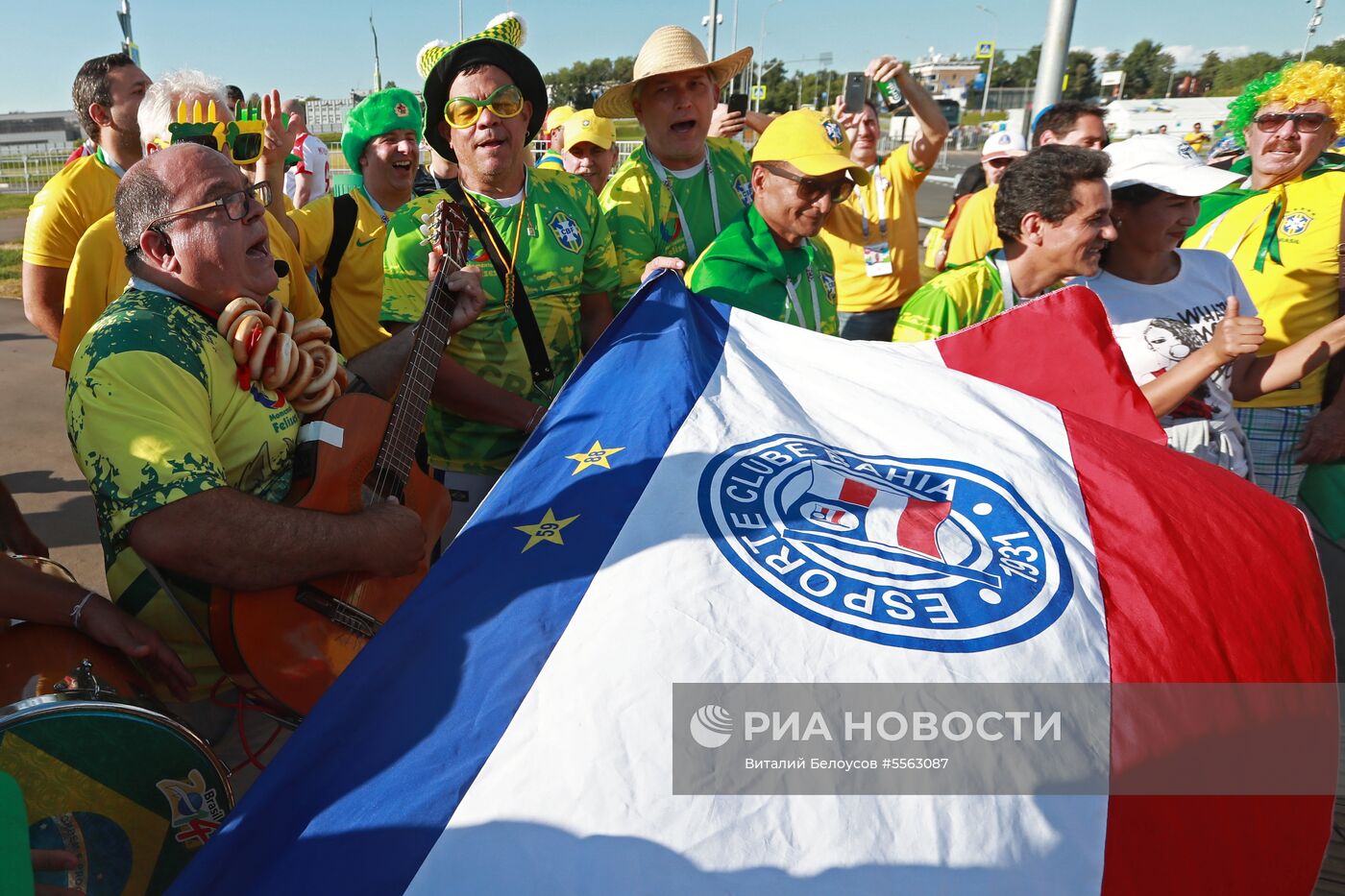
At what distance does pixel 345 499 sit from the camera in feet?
7.25

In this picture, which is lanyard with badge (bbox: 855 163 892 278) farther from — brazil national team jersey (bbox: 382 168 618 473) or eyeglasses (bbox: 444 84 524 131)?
eyeglasses (bbox: 444 84 524 131)

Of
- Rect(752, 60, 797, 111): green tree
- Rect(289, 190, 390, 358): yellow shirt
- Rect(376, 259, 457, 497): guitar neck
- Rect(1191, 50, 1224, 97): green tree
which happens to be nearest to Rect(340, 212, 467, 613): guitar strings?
Rect(376, 259, 457, 497): guitar neck

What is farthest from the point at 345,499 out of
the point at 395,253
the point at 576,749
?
the point at 576,749

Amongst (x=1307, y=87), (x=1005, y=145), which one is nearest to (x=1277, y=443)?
(x=1307, y=87)

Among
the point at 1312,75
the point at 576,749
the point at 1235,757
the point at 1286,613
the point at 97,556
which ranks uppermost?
the point at 1312,75

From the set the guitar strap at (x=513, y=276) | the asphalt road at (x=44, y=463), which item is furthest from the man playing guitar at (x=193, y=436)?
the asphalt road at (x=44, y=463)

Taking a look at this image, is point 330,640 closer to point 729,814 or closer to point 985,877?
point 729,814

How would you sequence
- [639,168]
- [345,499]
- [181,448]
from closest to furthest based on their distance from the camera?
[181,448], [345,499], [639,168]

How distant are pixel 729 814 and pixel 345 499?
51.7 inches

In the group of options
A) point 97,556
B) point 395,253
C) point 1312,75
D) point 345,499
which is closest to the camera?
point 345,499

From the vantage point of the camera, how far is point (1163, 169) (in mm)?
2955

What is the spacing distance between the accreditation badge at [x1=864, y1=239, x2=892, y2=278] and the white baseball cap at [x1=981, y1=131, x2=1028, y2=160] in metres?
1.55

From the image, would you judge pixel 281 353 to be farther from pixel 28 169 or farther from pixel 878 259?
pixel 28 169

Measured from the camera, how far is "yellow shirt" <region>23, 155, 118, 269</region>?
12.5 feet
